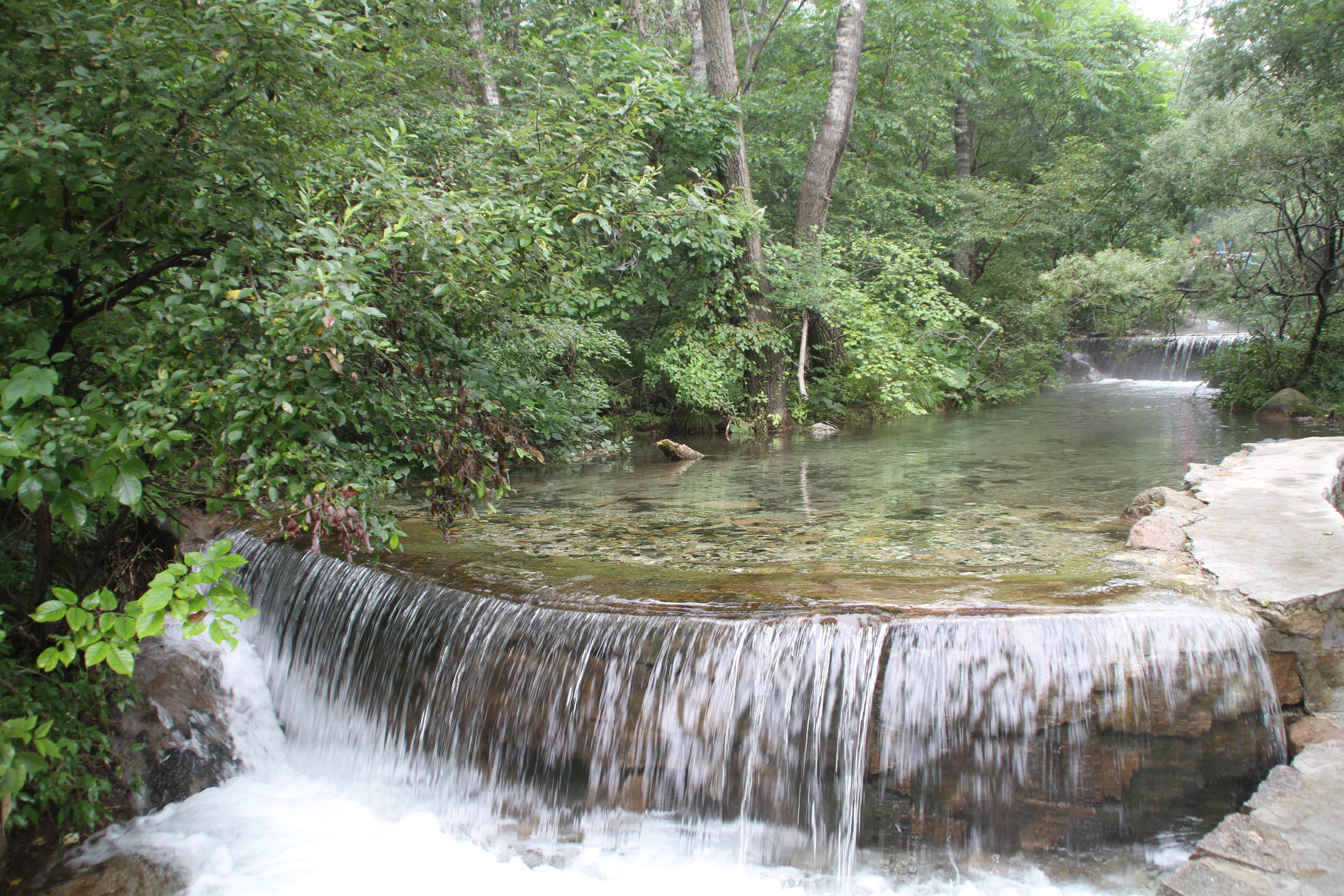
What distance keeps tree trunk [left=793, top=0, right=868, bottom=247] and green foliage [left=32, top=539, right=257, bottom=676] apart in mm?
12763

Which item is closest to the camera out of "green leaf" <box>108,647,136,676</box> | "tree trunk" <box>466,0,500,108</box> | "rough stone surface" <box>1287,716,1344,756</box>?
"green leaf" <box>108,647,136,676</box>

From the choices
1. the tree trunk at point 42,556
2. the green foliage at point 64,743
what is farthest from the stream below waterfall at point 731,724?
the tree trunk at point 42,556

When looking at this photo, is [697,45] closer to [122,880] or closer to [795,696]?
[795,696]

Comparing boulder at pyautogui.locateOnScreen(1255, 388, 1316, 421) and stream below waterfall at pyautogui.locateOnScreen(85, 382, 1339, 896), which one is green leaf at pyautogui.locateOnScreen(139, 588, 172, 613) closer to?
stream below waterfall at pyautogui.locateOnScreen(85, 382, 1339, 896)

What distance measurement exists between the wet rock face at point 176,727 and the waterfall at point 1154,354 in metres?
20.3

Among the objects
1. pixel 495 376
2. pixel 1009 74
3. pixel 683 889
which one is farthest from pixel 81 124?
pixel 1009 74

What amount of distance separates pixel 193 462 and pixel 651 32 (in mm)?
16106

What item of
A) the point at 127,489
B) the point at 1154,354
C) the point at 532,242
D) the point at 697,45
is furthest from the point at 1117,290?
the point at 127,489

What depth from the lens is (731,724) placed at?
13.3 feet

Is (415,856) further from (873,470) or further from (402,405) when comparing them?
(873,470)

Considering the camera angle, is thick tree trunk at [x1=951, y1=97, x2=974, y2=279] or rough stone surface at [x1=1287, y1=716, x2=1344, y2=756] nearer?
rough stone surface at [x1=1287, y1=716, x2=1344, y2=756]

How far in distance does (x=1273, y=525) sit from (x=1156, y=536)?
31.7 inches

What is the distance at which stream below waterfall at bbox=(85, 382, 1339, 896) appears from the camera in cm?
373

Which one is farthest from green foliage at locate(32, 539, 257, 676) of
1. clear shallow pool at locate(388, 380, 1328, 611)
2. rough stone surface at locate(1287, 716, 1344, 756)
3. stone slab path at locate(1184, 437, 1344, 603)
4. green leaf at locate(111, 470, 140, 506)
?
stone slab path at locate(1184, 437, 1344, 603)
